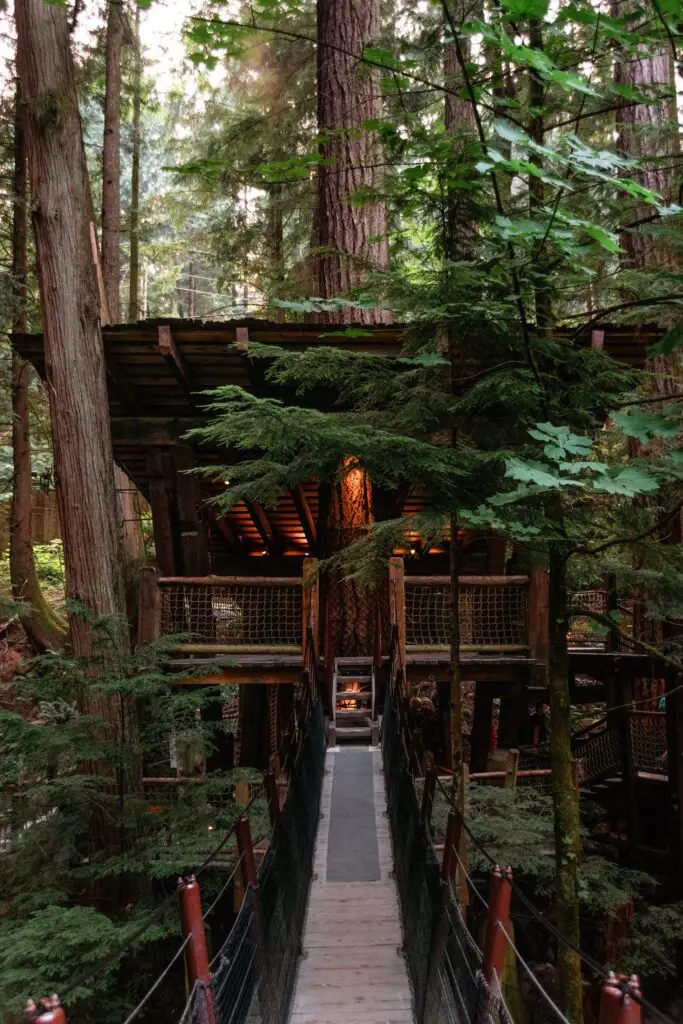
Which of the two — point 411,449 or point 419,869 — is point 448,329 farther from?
point 419,869

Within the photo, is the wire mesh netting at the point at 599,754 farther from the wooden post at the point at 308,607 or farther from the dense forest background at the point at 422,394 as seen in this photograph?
the wooden post at the point at 308,607

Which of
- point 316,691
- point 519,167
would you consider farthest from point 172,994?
point 519,167

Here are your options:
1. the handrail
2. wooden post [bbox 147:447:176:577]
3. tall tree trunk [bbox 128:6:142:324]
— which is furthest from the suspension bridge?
tall tree trunk [bbox 128:6:142:324]

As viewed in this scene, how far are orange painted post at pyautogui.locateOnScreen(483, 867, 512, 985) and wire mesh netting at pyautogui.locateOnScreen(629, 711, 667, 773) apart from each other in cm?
978

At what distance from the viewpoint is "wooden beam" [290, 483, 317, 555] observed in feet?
41.6

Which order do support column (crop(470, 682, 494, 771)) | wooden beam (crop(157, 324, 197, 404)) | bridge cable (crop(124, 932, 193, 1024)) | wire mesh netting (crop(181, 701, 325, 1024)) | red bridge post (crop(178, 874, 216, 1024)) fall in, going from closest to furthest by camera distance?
bridge cable (crop(124, 932, 193, 1024))
red bridge post (crop(178, 874, 216, 1024))
wire mesh netting (crop(181, 701, 325, 1024))
wooden beam (crop(157, 324, 197, 404))
support column (crop(470, 682, 494, 771))

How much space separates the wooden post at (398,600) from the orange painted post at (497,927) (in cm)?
539

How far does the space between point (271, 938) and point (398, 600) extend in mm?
5101

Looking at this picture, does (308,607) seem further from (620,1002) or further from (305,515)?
(620,1002)

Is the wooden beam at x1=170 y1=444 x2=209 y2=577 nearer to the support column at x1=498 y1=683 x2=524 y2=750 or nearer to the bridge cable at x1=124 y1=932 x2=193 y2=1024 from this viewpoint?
the support column at x1=498 y1=683 x2=524 y2=750

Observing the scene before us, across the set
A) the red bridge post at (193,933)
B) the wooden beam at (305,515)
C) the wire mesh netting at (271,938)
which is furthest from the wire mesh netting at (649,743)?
the red bridge post at (193,933)

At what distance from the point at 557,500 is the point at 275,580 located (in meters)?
5.32

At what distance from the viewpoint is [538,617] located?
831 centimetres

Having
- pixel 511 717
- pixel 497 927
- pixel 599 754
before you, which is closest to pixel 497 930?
pixel 497 927
